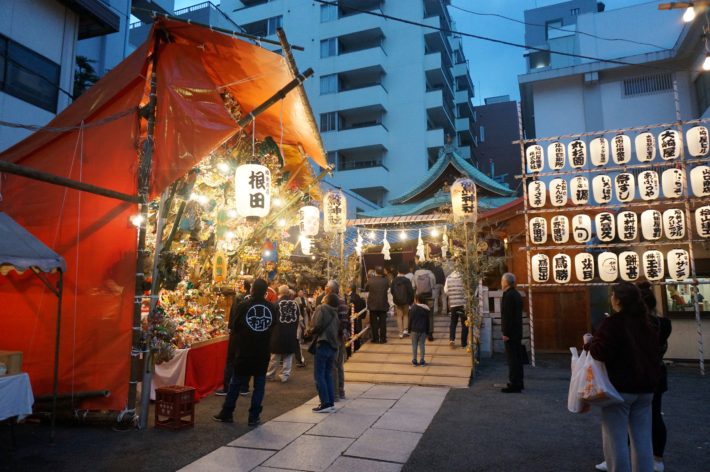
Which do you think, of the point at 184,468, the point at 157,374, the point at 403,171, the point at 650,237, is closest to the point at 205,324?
the point at 157,374

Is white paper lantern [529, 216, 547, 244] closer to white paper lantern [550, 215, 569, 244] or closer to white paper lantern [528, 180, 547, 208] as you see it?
white paper lantern [550, 215, 569, 244]

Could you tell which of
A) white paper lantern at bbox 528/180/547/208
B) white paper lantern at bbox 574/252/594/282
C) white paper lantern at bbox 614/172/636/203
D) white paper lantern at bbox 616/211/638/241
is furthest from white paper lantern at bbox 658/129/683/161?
white paper lantern at bbox 574/252/594/282

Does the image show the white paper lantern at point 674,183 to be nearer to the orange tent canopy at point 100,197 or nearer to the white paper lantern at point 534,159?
the white paper lantern at point 534,159

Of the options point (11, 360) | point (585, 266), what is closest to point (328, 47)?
point (585, 266)

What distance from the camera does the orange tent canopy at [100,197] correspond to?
264 inches

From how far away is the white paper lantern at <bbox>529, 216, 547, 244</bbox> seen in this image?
12.3 meters

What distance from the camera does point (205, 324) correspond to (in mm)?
9461

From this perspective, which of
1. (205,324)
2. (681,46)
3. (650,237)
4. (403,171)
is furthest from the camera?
(403,171)

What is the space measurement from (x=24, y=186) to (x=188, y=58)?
3.49 m

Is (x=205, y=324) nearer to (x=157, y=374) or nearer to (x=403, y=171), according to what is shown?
(x=157, y=374)

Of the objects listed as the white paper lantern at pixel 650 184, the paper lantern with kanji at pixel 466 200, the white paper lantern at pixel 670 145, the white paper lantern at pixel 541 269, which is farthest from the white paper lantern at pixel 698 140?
the paper lantern with kanji at pixel 466 200

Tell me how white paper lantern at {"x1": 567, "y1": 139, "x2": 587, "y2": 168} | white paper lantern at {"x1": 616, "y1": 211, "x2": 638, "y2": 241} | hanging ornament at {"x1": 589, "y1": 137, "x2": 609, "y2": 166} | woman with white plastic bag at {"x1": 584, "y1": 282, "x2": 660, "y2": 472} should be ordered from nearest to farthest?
woman with white plastic bag at {"x1": 584, "y1": 282, "x2": 660, "y2": 472}, white paper lantern at {"x1": 616, "y1": 211, "x2": 638, "y2": 241}, hanging ornament at {"x1": 589, "y1": 137, "x2": 609, "y2": 166}, white paper lantern at {"x1": 567, "y1": 139, "x2": 587, "y2": 168}

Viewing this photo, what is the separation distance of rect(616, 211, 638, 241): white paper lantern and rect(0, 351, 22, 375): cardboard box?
1251 cm

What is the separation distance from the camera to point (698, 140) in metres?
11.0
